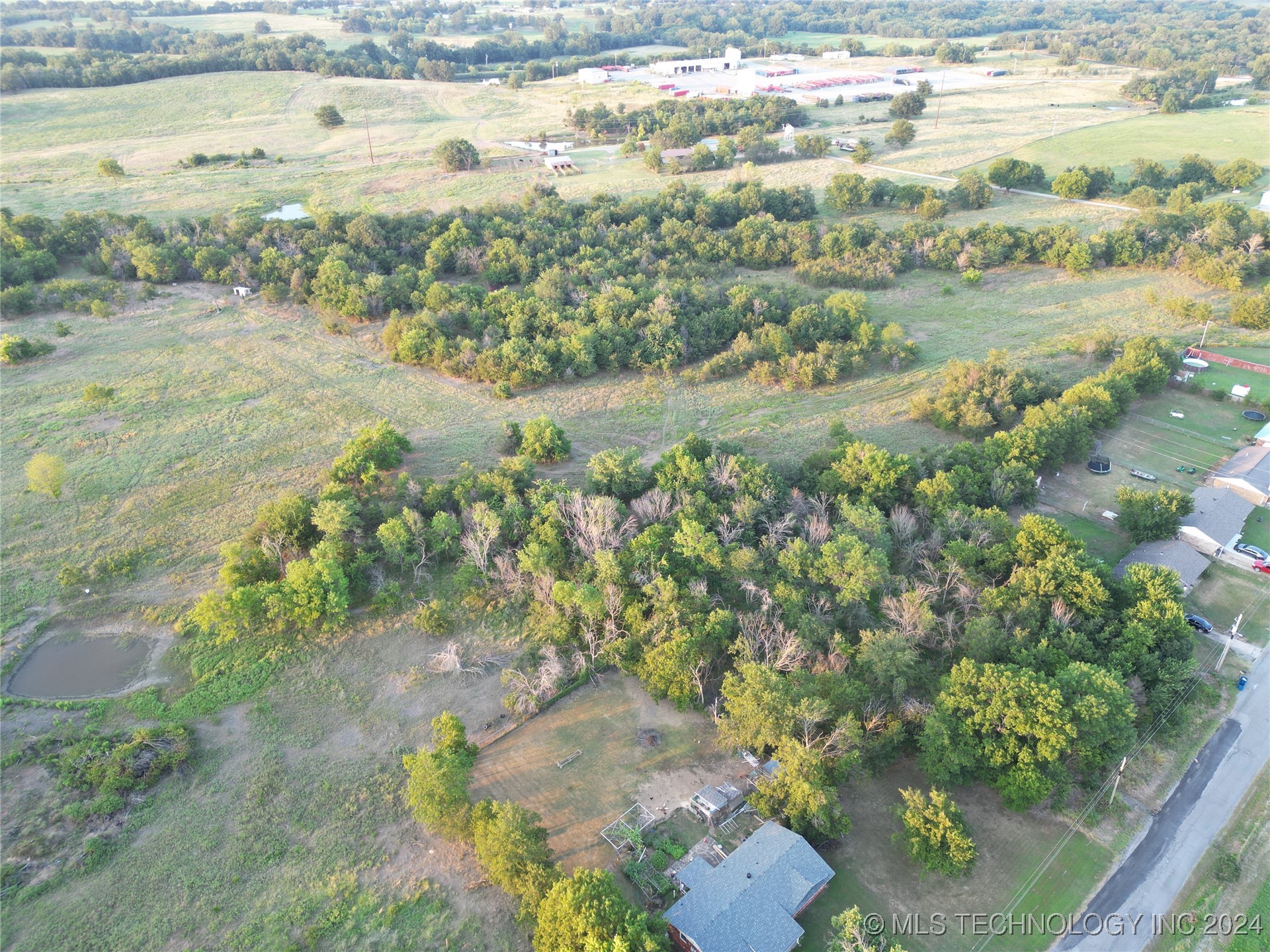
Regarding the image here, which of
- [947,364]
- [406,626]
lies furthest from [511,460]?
[947,364]

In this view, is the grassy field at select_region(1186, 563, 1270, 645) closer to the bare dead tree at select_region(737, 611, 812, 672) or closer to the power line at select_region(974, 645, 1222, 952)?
the power line at select_region(974, 645, 1222, 952)

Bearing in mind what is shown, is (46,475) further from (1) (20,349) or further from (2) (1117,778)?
(2) (1117,778)

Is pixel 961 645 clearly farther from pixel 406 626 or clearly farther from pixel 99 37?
pixel 99 37

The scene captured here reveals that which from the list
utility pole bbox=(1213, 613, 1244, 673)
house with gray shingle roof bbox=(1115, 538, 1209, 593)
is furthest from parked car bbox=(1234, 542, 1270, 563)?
utility pole bbox=(1213, 613, 1244, 673)

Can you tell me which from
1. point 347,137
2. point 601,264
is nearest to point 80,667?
point 601,264

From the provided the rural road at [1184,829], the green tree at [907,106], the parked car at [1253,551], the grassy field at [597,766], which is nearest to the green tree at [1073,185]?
the green tree at [907,106]

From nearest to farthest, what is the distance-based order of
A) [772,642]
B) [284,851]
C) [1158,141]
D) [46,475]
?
[284,851]
[772,642]
[46,475]
[1158,141]

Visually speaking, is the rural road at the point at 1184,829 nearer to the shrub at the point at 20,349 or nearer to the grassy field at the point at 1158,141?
the shrub at the point at 20,349
